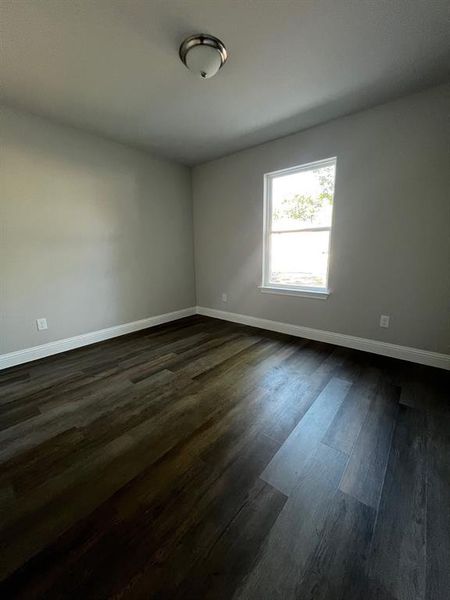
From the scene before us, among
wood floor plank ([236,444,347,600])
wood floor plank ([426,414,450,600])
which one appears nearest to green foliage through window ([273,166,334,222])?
wood floor plank ([426,414,450,600])

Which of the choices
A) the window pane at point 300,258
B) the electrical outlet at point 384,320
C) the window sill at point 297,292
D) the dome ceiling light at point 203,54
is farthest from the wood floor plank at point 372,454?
the dome ceiling light at point 203,54

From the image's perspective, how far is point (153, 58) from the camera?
1718 mm

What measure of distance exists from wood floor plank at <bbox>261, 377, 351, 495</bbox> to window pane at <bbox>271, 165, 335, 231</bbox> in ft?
6.36

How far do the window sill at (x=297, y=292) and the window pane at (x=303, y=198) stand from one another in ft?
2.62

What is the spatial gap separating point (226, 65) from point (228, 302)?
2.79 m

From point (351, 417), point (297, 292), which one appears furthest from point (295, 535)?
point (297, 292)

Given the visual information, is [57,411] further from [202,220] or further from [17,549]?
[202,220]

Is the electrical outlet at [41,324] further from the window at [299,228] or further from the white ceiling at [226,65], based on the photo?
the window at [299,228]

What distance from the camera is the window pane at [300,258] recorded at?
114 inches

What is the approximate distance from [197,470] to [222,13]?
2.62 m

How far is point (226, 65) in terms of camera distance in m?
1.79

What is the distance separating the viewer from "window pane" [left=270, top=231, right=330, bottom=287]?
2.90 metres

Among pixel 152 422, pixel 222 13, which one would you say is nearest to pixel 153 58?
pixel 222 13

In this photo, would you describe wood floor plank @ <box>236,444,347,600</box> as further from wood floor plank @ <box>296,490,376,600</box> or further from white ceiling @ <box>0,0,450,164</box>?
white ceiling @ <box>0,0,450,164</box>
